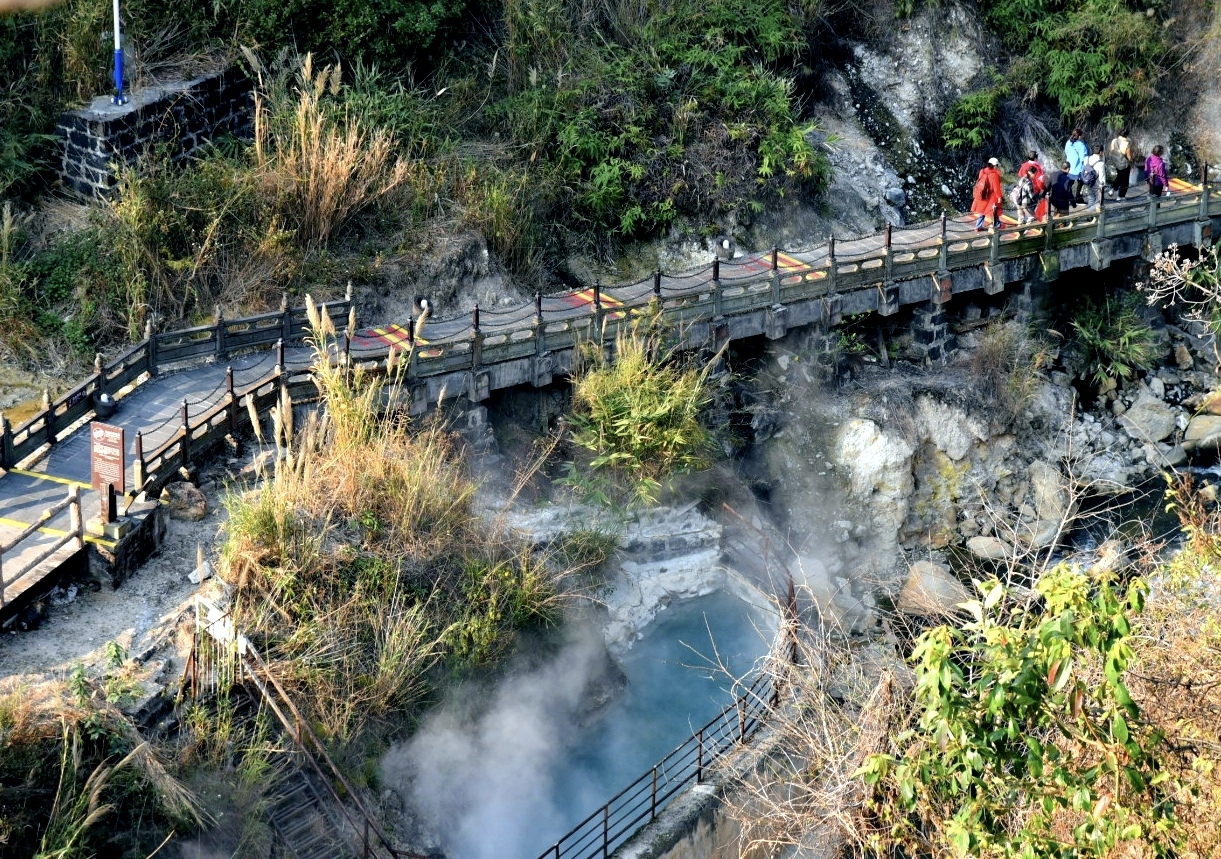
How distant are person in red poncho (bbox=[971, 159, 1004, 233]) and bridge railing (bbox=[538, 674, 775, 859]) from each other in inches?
436

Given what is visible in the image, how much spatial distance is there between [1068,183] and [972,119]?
3650mm

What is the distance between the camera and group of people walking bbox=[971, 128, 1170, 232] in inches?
1126

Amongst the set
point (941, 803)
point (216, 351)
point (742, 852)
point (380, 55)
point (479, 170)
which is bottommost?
point (742, 852)

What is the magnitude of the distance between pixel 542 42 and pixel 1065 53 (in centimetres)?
1068

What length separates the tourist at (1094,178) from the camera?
30.0 metres

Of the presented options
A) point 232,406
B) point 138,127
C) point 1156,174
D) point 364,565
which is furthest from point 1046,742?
point 1156,174

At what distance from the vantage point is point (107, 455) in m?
19.2

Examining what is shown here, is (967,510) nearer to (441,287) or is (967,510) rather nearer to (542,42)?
(441,287)

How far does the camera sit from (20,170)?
A: 84.4ft

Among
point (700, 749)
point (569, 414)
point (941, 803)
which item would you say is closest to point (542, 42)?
point (569, 414)

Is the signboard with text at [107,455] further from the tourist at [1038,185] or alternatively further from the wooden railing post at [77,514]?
the tourist at [1038,185]

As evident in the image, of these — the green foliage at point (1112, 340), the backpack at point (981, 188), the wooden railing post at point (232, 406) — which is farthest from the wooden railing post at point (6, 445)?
the green foliage at point (1112, 340)

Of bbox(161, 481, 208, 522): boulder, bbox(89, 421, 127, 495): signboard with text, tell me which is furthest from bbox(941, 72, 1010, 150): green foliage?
bbox(89, 421, 127, 495): signboard with text

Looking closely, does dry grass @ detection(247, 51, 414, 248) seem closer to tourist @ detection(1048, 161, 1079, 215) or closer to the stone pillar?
the stone pillar
